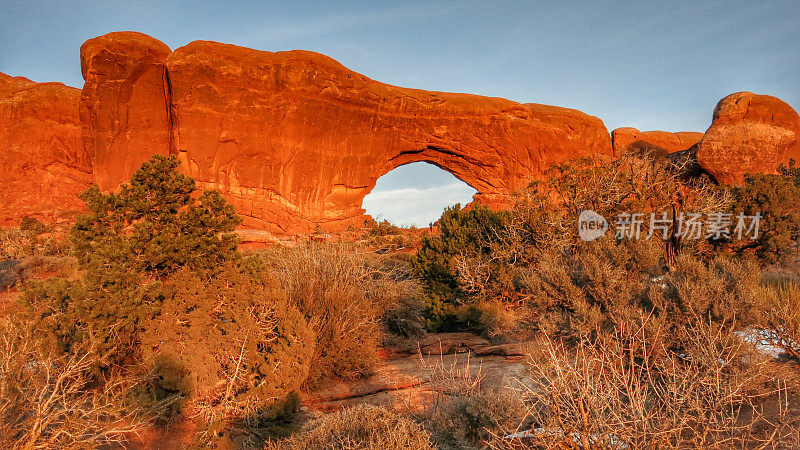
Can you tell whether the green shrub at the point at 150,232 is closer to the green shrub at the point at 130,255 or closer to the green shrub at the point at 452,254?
the green shrub at the point at 130,255

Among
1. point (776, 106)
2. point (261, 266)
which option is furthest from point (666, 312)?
point (776, 106)

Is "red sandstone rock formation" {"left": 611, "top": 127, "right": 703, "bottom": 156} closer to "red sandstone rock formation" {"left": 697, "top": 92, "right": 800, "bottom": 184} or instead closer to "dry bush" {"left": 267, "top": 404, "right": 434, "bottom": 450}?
"red sandstone rock formation" {"left": 697, "top": 92, "right": 800, "bottom": 184}

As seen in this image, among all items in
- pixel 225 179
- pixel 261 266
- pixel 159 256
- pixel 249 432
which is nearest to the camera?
pixel 249 432

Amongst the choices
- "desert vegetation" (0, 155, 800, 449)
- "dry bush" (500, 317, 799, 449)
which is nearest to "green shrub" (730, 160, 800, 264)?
"desert vegetation" (0, 155, 800, 449)

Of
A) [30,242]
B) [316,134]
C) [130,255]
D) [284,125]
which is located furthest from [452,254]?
[30,242]

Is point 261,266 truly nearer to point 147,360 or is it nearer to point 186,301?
point 186,301

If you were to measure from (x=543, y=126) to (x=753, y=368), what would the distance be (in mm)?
29076

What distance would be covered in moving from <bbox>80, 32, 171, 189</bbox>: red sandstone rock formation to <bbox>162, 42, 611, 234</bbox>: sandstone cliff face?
1842mm

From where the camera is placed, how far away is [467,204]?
30.9 metres

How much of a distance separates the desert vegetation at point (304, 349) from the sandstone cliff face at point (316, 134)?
18907mm

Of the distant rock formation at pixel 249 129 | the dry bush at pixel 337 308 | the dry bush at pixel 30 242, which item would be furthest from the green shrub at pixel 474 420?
the distant rock formation at pixel 249 129

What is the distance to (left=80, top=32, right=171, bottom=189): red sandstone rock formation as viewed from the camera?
2447cm

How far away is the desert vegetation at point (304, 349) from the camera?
10.0 ft

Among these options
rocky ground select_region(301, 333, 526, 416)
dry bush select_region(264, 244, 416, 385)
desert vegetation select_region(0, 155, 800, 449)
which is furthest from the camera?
dry bush select_region(264, 244, 416, 385)
